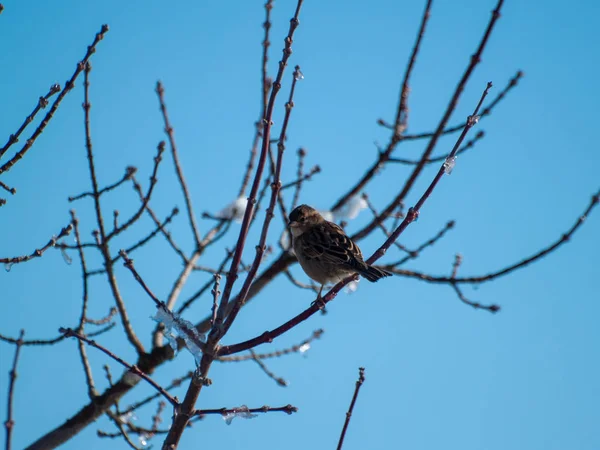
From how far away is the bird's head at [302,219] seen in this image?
650 centimetres

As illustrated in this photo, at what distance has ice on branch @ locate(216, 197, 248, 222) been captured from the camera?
6520 millimetres

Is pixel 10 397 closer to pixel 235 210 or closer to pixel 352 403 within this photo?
pixel 352 403

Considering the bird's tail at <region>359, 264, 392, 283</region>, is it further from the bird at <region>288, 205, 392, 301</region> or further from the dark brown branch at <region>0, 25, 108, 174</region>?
the dark brown branch at <region>0, 25, 108, 174</region>

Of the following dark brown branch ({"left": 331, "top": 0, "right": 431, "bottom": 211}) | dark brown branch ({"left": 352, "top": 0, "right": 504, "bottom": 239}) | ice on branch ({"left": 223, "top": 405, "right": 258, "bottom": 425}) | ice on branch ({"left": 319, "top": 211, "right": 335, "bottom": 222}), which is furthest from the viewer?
ice on branch ({"left": 319, "top": 211, "right": 335, "bottom": 222})

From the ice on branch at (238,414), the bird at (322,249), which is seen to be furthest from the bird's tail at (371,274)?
the ice on branch at (238,414)

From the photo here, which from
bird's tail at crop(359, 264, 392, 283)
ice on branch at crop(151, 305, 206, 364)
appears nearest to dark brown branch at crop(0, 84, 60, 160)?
ice on branch at crop(151, 305, 206, 364)

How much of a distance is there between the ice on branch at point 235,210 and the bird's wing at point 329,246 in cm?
64

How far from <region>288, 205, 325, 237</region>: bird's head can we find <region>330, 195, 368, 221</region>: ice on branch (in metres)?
0.17

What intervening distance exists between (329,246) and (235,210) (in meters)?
1.06

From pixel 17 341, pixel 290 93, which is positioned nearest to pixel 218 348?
pixel 290 93

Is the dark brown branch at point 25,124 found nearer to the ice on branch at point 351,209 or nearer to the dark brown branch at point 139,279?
the dark brown branch at point 139,279

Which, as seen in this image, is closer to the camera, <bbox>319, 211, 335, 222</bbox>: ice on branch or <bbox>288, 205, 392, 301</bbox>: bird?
<bbox>288, 205, 392, 301</bbox>: bird

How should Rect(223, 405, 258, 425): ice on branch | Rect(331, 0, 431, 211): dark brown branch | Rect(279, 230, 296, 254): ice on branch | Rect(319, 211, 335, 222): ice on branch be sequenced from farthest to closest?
Rect(319, 211, 335, 222): ice on branch, Rect(279, 230, 296, 254): ice on branch, Rect(331, 0, 431, 211): dark brown branch, Rect(223, 405, 258, 425): ice on branch

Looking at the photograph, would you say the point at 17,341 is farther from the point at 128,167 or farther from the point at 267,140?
the point at 267,140
